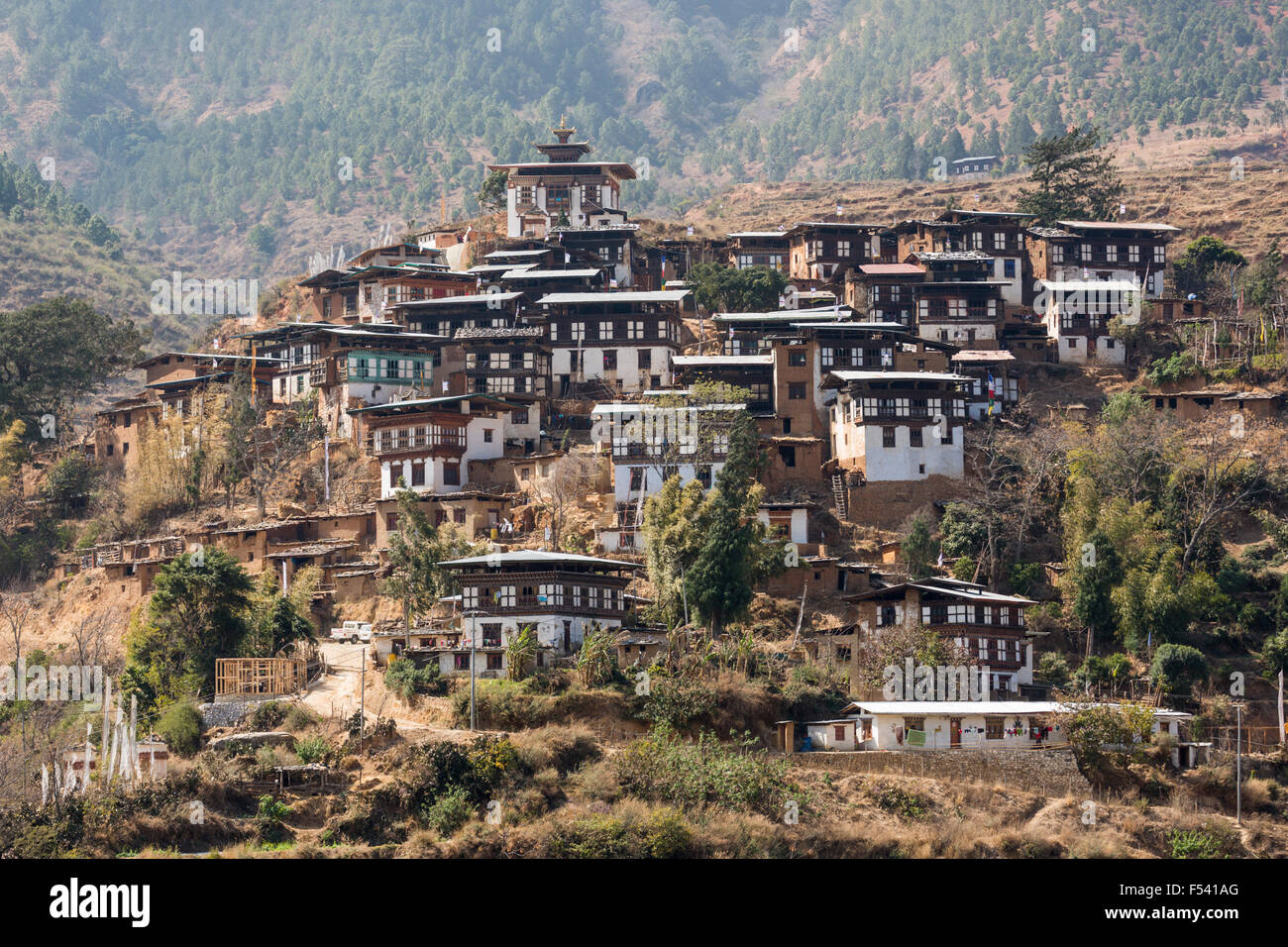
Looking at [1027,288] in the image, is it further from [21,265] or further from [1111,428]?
[21,265]

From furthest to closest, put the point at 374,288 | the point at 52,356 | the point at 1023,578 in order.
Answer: the point at 374,288
the point at 52,356
the point at 1023,578

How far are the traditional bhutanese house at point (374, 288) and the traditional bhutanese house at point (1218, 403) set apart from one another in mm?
38321

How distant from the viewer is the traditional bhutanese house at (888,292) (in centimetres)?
9612

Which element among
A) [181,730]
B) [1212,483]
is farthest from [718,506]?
[1212,483]

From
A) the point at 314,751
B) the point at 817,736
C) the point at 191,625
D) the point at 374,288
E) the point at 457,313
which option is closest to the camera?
the point at 314,751

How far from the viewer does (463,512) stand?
77.4m

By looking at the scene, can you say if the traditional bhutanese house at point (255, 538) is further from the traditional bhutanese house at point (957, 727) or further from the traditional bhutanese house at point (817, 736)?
the traditional bhutanese house at point (957, 727)

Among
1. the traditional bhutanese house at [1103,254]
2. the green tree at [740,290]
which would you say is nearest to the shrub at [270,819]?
the green tree at [740,290]

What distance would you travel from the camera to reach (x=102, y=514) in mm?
87250

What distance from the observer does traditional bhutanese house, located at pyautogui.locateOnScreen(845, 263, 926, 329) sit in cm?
9612

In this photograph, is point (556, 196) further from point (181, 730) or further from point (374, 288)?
point (181, 730)

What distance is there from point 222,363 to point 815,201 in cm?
6149

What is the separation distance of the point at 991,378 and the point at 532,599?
32.1m
